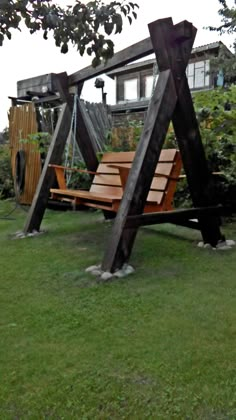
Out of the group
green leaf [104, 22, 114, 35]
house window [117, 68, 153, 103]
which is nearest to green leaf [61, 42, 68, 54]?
green leaf [104, 22, 114, 35]

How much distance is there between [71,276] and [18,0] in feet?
6.63

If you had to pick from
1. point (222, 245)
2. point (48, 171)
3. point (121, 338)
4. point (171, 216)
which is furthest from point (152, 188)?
point (121, 338)

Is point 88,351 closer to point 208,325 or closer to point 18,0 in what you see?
point 208,325

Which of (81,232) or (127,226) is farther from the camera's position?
(81,232)

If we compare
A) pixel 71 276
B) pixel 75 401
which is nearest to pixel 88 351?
pixel 75 401

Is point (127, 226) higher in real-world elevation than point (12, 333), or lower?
higher

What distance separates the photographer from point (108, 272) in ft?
9.37

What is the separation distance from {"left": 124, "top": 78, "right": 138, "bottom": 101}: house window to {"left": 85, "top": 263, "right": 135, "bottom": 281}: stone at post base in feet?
59.1

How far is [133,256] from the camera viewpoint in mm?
3389

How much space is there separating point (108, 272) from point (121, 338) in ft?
3.14

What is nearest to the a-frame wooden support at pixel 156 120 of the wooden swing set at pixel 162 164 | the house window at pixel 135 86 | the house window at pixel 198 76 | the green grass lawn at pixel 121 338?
the wooden swing set at pixel 162 164

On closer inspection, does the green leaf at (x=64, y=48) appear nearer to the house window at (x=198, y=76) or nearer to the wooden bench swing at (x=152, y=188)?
the wooden bench swing at (x=152, y=188)

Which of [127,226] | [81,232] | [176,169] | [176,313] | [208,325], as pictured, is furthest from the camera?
[81,232]

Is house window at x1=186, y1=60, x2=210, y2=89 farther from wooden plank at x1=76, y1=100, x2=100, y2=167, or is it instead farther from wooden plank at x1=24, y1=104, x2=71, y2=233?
wooden plank at x1=24, y1=104, x2=71, y2=233
